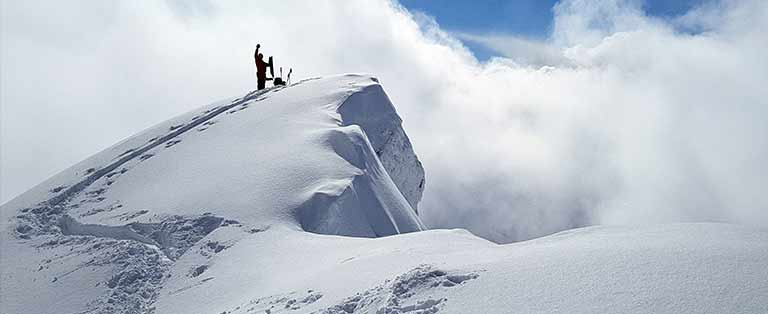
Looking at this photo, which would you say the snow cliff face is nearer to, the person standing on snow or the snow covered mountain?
the snow covered mountain

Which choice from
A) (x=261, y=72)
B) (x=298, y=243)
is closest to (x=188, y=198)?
(x=298, y=243)

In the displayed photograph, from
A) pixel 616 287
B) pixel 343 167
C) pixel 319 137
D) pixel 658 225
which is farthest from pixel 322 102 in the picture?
pixel 616 287

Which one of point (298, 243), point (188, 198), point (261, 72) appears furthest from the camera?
point (261, 72)

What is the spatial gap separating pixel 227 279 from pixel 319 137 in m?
6.78

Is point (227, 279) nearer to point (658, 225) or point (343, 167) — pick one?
point (343, 167)

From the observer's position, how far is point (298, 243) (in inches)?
501

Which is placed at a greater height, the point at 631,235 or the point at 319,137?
the point at 319,137

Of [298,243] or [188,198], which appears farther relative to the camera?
[188,198]

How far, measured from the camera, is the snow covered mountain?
762 centimetres

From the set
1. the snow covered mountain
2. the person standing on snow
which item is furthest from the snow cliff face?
the person standing on snow

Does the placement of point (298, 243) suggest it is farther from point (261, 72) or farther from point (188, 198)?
point (261, 72)

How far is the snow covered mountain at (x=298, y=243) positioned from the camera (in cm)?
762

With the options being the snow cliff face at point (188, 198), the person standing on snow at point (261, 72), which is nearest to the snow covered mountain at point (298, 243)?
the snow cliff face at point (188, 198)

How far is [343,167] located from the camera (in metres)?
16.8
